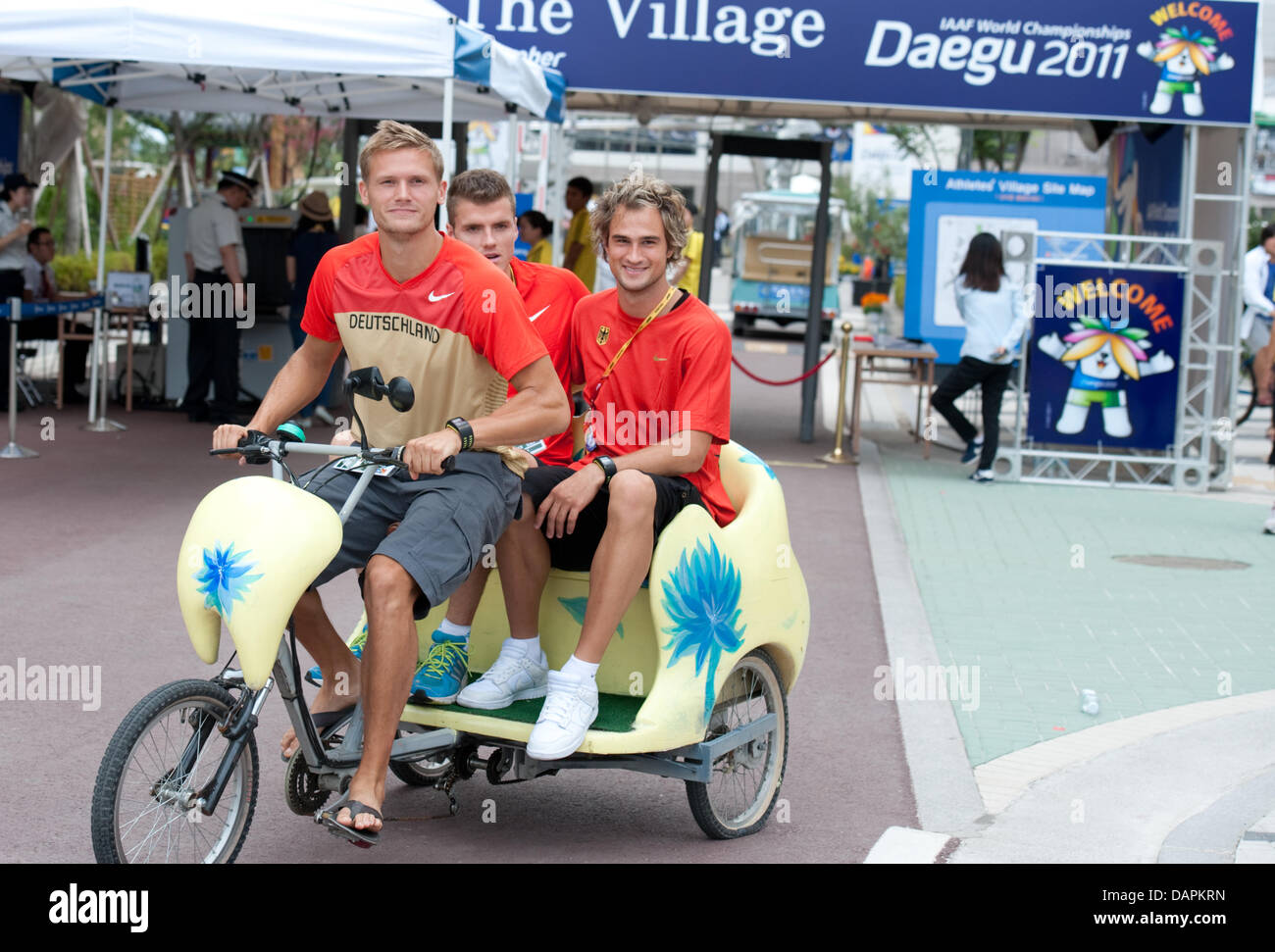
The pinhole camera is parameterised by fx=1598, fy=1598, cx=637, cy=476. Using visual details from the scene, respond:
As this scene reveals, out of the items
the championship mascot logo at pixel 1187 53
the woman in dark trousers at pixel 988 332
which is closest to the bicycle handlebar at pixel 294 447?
the woman in dark trousers at pixel 988 332

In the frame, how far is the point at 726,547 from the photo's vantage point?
15.1ft

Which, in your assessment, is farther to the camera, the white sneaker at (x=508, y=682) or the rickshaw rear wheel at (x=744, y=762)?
the rickshaw rear wheel at (x=744, y=762)

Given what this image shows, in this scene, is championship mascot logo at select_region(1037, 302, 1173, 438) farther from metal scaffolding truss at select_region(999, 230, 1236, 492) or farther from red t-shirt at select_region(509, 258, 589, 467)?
red t-shirt at select_region(509, 258, 589, 467)

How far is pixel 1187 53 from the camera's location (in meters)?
12.8

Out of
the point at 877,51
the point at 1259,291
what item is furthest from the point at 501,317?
the point at 1259,291

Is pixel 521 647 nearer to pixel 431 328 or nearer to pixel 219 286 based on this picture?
pixel 431 328

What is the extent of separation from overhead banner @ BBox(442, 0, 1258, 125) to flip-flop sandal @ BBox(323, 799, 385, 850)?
10.00m

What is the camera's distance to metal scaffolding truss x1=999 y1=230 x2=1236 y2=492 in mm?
12859

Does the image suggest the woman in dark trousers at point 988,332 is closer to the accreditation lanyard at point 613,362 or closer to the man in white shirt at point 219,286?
the man in white shirt at point 219,286

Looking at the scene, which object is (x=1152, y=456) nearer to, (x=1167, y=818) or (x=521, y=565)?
(x=1167, y=818)

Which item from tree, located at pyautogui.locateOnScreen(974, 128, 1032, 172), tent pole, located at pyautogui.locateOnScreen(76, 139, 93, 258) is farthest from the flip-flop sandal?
tree, located at pyautogui.locateOnScreen(974, 128, 1032, 172)

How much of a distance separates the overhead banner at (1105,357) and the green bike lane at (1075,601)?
0.55 meters

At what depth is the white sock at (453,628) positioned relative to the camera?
462cm

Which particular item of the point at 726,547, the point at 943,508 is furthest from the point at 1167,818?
the point at 943,508
